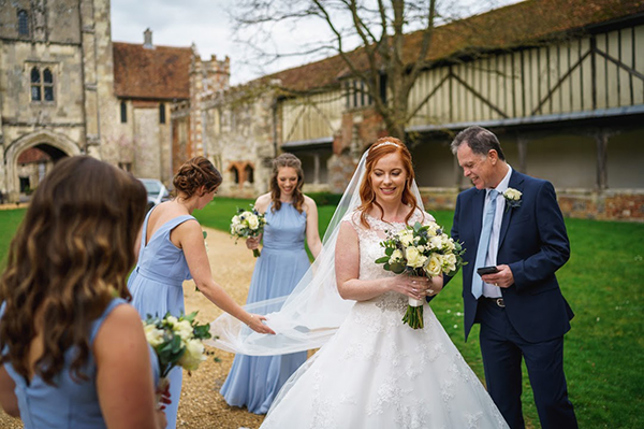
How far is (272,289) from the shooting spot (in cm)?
565

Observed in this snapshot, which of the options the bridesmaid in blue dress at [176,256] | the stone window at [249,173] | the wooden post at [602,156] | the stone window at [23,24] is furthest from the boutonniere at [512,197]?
the stone window at [23,24]

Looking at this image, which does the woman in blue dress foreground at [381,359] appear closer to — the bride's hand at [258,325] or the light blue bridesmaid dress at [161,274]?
the bride's hand at [258,325]

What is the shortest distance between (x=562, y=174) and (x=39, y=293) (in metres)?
21.2

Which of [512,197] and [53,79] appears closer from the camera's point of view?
[512,197]

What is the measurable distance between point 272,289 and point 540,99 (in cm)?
1510

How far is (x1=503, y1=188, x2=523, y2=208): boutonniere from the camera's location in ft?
11.6

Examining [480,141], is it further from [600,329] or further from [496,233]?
[600,329]

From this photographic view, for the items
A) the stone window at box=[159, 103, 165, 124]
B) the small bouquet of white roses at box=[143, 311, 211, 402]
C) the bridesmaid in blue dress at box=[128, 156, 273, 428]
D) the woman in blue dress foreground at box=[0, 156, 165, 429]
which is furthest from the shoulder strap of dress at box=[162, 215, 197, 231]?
the stone window at box=[159, 103, 165, 124]

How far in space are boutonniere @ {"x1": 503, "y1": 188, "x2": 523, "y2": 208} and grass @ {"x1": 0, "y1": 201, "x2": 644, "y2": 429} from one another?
2263 millimetres

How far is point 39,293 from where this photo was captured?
1.65 m

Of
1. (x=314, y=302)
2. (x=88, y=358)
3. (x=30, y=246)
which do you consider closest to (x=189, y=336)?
(x=88, y=358)

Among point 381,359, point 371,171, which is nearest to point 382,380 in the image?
point 381,359

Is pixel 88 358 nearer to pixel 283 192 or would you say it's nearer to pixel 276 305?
pixel 276 305

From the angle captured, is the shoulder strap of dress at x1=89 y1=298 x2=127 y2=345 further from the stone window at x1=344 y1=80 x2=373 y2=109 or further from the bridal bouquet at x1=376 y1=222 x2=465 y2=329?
the stone window at x1=344 y1=80 x2=373 y2=109
